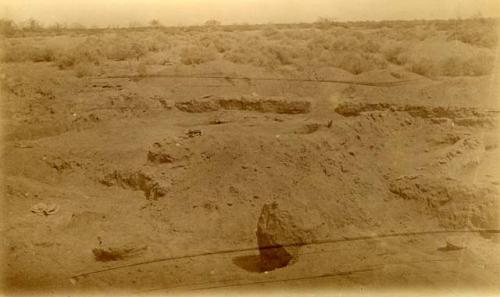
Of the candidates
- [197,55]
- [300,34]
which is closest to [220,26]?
[197,55]

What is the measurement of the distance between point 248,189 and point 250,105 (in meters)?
1.12

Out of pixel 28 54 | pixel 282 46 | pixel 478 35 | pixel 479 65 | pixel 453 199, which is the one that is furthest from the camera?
pixel 28 54

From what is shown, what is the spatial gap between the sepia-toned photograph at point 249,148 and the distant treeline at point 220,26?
2cm

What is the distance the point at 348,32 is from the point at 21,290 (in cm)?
338

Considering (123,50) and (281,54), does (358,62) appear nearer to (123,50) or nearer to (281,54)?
(281,54)

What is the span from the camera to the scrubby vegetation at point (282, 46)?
402cm

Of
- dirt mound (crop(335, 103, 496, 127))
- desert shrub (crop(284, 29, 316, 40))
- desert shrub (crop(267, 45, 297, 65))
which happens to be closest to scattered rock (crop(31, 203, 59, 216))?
desert shrub (crop(267, 45, 297, 65))

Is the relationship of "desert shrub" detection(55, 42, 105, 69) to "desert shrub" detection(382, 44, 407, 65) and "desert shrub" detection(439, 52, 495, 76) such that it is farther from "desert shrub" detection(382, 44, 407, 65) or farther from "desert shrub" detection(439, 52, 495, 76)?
"desert shrub" detection(439, 52, 495, 76)

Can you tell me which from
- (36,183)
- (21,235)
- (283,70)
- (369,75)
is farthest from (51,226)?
(369,75)

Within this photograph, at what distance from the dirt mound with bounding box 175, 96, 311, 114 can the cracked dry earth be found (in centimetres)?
2

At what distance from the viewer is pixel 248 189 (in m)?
3.88

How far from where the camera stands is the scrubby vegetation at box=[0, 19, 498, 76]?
4016 millimetres

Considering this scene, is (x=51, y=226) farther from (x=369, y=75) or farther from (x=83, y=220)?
(x=369, y=75)

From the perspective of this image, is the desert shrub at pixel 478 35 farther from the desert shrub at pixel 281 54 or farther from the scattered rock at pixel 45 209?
the scattered rock at pixel 45 209
